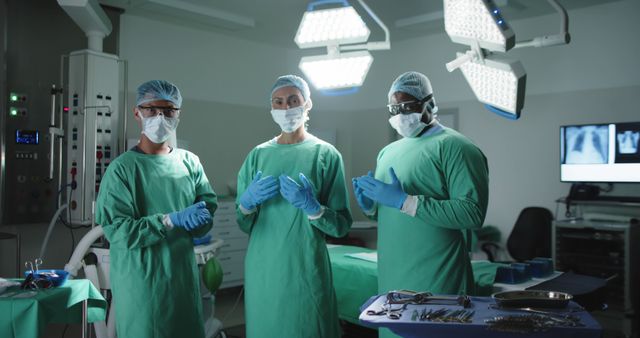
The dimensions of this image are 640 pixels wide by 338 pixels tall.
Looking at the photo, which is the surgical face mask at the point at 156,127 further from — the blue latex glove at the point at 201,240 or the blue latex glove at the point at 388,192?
the blue latex glove at the point at 201,240

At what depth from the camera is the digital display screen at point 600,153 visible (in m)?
4.30

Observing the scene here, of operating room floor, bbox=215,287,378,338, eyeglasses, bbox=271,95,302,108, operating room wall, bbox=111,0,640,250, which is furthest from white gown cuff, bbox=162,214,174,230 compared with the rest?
operating room wall, bbox=111,0,640,250

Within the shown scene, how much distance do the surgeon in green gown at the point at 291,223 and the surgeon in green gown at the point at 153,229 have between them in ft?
0.80

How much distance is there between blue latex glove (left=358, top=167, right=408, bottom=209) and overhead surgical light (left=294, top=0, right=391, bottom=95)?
2.92 feet

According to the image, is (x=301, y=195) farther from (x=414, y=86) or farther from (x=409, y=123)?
(x=414, y=86)

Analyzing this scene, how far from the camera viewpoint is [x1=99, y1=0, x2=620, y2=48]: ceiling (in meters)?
4.56

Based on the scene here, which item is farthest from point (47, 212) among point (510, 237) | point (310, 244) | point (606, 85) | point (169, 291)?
point (606, 85)

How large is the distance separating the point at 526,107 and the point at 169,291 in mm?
3979

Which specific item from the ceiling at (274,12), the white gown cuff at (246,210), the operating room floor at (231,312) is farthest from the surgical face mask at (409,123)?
the operating room floor at (231,312)

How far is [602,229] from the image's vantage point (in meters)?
4.24

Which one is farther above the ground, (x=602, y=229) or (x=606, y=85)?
(x=606, y=85)

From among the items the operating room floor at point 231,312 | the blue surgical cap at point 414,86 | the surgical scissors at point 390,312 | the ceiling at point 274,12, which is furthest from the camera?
the ceiling at point 274,12

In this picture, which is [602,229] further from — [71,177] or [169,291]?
[71,177]

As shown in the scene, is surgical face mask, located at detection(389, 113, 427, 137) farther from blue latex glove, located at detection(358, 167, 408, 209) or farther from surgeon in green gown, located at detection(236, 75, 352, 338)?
surgeon in green gown, located at detection(236, 75, 352, 338)
